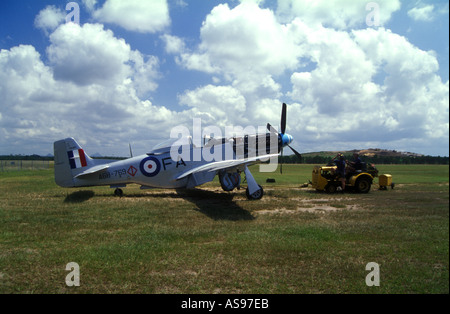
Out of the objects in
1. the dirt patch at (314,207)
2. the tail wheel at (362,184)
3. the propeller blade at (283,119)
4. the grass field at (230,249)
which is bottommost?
the dirt patch at (314,207)

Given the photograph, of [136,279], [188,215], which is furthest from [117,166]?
[136,279]

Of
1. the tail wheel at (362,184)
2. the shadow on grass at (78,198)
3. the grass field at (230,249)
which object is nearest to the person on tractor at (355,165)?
the tail wheel at (362,184)

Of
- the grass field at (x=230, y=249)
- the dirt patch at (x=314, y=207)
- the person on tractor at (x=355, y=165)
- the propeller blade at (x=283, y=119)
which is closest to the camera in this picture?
the grass field at (x=230, y=249)

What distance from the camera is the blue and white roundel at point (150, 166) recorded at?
12.8 metres

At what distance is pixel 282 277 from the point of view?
13.4 ft

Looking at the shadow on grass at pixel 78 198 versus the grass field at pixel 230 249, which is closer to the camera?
the grass field at pixel 230 249

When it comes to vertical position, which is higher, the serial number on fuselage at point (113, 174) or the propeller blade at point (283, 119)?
the propeller blade at point (283, 119)

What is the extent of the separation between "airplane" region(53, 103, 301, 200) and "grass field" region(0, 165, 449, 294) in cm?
341

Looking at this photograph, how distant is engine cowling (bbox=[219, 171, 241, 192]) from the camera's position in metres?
12.3

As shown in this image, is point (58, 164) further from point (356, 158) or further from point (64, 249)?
point (356, 158)

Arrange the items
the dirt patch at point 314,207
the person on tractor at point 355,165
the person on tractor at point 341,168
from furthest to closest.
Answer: the person on tractor at point 355,165 → the person on tractor at point 341,168 → the dirt patch at point 314,207

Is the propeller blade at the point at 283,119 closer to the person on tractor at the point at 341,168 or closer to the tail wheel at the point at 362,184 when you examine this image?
the person on tractor at the point at 341,168

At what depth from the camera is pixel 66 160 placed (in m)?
12.5

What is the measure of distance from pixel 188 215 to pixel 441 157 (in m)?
7.58
